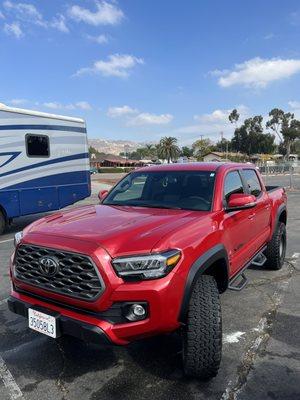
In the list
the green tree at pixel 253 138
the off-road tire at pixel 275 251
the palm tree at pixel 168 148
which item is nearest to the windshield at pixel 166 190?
the off-road tire at pixel 275 251

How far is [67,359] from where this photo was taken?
11.9 feet

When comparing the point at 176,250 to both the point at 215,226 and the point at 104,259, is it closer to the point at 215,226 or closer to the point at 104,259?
the point at 104,259

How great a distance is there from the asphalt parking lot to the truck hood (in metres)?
1.14

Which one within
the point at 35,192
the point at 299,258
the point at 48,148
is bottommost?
the point at 299,258

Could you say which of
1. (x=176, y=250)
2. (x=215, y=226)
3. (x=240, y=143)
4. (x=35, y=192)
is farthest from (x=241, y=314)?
(x=240, y=143)

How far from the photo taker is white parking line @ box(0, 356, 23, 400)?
309 cm

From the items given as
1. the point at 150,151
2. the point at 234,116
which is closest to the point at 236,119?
the point at 234,116

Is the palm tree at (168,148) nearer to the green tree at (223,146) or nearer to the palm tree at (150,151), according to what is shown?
the green tree at (223,146)

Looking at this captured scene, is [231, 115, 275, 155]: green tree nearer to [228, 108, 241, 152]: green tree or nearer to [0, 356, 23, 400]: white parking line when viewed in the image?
[228, 108, 241, 152]: green tree

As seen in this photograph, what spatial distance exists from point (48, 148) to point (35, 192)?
126 cm

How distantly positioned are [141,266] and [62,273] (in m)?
0.61

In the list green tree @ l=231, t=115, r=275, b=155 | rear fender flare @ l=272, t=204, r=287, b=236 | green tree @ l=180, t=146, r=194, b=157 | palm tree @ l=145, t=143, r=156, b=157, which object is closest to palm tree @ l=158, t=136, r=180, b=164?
green tree @ l=180, t=146, r=194, b=157

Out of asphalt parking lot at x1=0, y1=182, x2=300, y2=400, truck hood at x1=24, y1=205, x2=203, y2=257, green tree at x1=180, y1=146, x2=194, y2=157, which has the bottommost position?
green tree at x1=180, y1=146, x2=194, y2=157

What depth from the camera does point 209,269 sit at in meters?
3.71
